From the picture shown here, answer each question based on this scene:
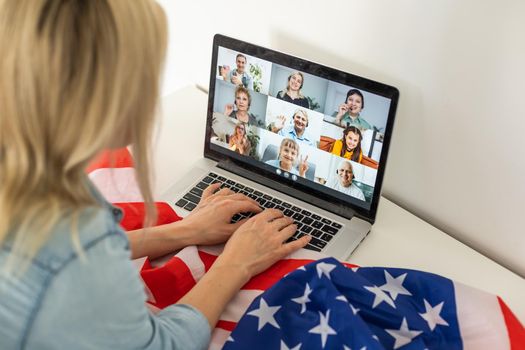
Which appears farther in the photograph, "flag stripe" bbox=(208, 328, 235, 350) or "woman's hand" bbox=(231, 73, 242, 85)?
"woman's hand" bbox=(231, 73, 242, 85)

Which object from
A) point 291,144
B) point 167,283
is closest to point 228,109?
point 291,144

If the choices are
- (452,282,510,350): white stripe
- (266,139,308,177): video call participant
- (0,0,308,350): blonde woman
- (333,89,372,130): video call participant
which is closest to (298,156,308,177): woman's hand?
(266,139,308,177): video call participant

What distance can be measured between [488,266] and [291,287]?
348mm

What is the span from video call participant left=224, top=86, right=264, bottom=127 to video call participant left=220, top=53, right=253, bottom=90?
10mm

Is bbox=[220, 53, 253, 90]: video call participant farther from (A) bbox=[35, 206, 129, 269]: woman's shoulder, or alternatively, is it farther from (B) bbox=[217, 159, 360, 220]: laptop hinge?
(A) bbox=[35, 206, 129, 269]: woman's shoulder

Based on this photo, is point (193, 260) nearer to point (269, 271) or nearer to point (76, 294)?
point (269, 271)

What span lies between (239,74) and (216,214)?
248 millimetres

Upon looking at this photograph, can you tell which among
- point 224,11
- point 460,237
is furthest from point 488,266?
point 224,11

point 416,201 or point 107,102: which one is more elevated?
point 107,102

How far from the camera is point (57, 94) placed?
59cm

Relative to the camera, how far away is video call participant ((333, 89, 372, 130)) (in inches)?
38.7

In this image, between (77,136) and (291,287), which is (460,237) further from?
(77,136)


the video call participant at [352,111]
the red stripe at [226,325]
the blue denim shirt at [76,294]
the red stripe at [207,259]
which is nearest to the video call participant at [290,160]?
the video call participant at [352,111]

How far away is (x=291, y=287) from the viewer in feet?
2.78
